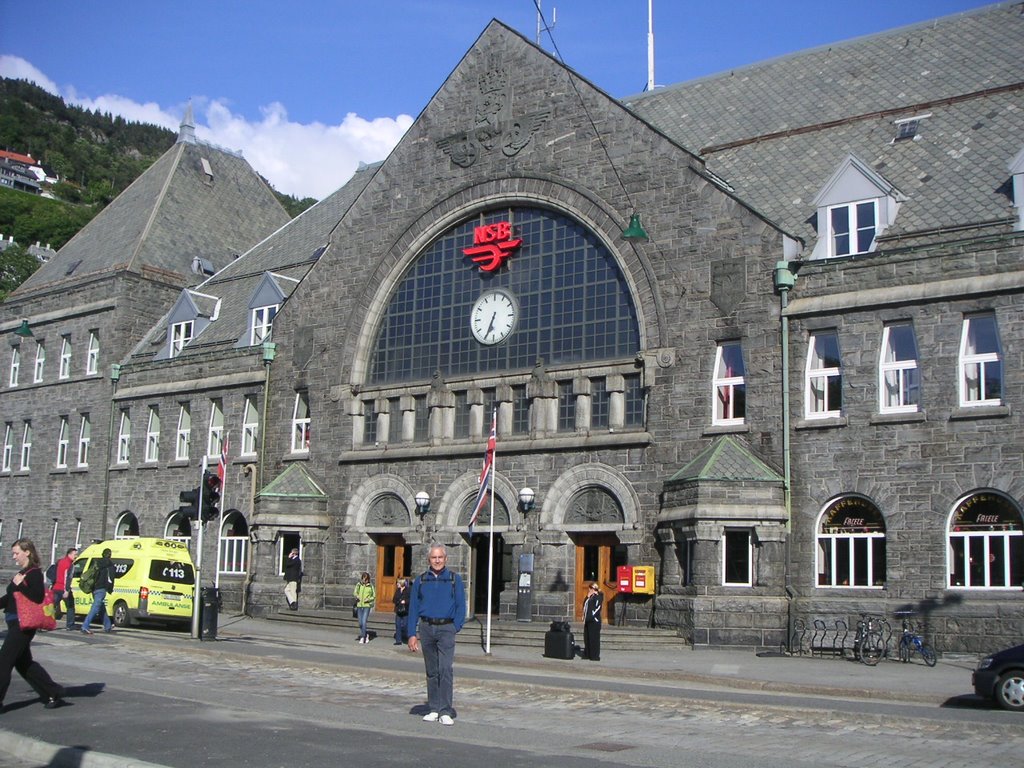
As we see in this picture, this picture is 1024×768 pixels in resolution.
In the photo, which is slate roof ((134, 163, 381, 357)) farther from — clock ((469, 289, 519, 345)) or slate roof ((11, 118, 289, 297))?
clock ((469, 289, 519, 345))

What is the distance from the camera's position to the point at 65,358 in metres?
49.8

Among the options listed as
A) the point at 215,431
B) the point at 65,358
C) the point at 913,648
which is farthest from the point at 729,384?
the point at 65,358

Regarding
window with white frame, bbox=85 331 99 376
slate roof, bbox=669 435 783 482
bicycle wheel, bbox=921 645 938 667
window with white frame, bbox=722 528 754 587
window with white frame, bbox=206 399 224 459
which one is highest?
window with white frame, bbox=85 331 99 376

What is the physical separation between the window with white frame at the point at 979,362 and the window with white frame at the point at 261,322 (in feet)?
77.5

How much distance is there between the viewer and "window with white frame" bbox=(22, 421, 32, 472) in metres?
50.3

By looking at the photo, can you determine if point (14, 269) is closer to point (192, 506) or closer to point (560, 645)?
point (192, 506)

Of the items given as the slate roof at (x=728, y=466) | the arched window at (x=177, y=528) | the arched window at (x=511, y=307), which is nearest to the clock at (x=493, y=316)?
the arched window at (x=511, y=307)

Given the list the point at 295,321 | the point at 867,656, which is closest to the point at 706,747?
the point at 867,656

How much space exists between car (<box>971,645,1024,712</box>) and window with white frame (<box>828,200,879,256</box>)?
13347mm

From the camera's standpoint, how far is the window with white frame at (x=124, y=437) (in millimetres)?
45250

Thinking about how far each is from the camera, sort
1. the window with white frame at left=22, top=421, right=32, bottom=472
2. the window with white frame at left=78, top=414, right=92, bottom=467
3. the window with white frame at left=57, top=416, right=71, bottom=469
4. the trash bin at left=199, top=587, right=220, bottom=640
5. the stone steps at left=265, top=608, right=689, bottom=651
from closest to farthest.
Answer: the trash bin at left=199, top=587, right=220, bottom=640 → the stone steps at left=265, top=608, right=689, bottom=651 → the window with white frame at left=78, top=414, right=92, bottom=467 → the window with white frame at left=57, top=416, right=71, bottom=469 → the window with white frame at left=22, top=421, right=32, bottom=472

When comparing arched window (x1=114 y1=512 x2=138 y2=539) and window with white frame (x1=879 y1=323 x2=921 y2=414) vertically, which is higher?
window with white frame (x1=879 y1=323 x2=921 y2=414)

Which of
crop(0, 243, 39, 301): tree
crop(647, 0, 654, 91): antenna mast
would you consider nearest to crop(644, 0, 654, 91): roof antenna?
crop(647, 0, 654, 91): antenna mast

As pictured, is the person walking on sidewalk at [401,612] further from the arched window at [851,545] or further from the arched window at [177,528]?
the arched window at [177,528]
